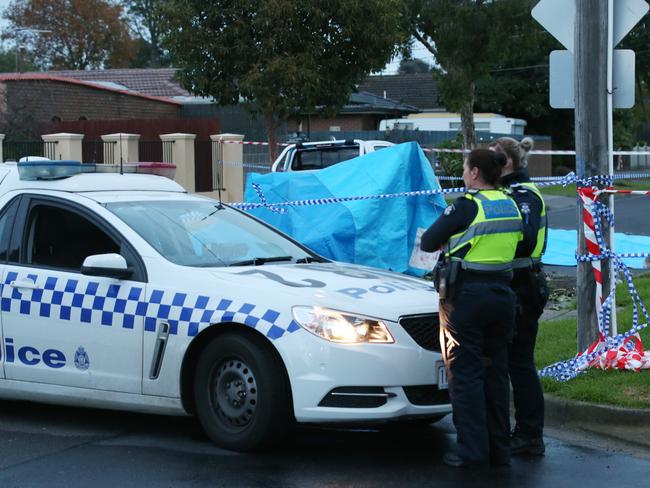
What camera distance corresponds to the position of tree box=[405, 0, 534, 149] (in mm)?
32062

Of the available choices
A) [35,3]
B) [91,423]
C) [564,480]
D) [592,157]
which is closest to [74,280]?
[91,423]

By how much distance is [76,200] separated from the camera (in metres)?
6.96

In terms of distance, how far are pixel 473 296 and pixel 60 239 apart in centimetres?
283

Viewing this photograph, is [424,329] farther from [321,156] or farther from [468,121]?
Answer: [468,121]

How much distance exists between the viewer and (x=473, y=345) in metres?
5.73

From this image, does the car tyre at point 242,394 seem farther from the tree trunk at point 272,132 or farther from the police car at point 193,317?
the tree trunk at point 272,132

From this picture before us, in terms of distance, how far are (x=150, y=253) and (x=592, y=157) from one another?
3.25 metres

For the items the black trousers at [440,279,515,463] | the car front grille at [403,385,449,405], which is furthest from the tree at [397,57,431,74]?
the black trousers at [440,279,515,463]

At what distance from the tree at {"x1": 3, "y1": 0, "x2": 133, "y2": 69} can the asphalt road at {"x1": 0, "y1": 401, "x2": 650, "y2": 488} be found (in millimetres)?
64952

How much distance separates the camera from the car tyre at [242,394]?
590 cm

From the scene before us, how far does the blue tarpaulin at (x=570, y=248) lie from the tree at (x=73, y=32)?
56498 millimetres

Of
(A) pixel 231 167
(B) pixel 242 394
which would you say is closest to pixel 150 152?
(A) pixel 231 167

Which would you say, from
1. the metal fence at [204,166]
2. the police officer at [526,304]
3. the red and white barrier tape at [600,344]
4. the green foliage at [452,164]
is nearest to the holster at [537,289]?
the police officer at [526,304]

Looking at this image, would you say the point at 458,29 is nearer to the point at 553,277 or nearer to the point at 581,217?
the point at 553,277
